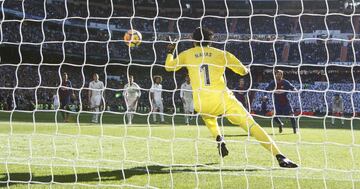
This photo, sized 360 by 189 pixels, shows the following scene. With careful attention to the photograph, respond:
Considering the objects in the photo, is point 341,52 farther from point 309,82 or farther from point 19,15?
point 19,15

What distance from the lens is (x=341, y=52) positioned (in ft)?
110

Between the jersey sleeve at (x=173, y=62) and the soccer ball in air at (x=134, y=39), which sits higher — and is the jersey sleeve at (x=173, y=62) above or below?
below

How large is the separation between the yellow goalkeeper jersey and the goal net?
23 centimetres

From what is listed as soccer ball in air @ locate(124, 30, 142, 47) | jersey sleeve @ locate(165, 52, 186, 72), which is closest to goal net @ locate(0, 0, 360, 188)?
jersey sleeve @ locate(165, 52, 186, 72)

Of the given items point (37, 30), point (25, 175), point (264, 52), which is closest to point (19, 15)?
point (37, 30)

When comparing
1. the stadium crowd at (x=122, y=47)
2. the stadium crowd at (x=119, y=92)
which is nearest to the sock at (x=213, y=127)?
the stadium crowd at (x=119, y=92)

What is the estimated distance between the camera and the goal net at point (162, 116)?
5.86m

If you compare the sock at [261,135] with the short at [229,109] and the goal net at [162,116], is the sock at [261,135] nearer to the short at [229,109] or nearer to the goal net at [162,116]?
the short at [229,109]

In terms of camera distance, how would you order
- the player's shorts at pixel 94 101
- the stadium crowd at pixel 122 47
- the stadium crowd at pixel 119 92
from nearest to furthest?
the player's shorts at pixel 94 101 < the stadium crowd at pixel 119 92 < the stadium crowd at pixel 122 47

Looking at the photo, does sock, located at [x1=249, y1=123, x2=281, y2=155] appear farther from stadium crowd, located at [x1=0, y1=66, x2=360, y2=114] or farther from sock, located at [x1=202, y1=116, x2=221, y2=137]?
stadium crowd, located at [x1=0, y1=66, x2=360, y2=114]

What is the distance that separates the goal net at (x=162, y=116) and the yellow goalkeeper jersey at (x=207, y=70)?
9.2 inches

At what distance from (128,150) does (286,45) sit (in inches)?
1259

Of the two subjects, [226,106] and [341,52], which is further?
[341,52]

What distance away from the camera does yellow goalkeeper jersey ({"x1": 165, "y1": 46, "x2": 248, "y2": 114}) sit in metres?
6.95
